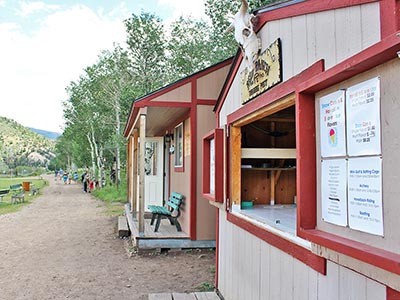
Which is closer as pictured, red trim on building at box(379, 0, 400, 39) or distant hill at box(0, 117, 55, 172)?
red trim on building at box(379, 0, 400, 39)

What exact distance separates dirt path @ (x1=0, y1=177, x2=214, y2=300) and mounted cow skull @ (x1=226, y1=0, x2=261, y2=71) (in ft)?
10.6

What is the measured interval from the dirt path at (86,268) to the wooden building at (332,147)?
230 centimetres

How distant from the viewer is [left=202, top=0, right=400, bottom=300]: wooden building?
4.33 ft

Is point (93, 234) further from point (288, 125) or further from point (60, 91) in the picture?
point (60, 91)

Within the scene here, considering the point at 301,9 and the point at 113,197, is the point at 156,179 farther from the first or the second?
the point at 113,197

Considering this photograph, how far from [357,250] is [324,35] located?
1.08 metres

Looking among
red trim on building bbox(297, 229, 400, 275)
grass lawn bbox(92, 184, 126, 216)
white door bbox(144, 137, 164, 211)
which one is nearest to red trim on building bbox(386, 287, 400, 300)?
red trim on building bbox(297, 229, 400, 275)

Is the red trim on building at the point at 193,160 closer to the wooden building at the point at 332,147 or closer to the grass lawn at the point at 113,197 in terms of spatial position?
the wooden building at the point at 332,147

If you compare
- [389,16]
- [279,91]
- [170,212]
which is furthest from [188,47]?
[389,16]

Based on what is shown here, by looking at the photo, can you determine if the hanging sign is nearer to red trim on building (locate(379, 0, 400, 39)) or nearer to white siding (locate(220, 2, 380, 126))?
white siding (locate(220, 2, 380, 126))

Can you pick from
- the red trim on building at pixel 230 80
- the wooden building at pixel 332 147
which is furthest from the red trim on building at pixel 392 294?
the red trim on building at pixel 230 80

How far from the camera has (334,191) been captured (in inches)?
65.3

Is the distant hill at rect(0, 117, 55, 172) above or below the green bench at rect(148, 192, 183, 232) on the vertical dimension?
above

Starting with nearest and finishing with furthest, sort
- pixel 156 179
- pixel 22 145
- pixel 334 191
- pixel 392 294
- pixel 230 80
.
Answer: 1. pixel 392 294
2. pixel 334 191
3. pixel 230 80
4. pixel 156 179
5. pixel 22 145
